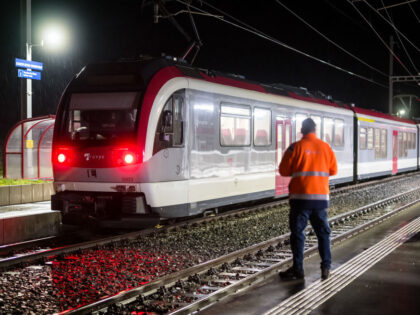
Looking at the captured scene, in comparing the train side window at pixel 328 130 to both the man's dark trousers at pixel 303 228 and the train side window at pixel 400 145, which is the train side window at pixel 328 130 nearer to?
the train side window at pixel 400 145

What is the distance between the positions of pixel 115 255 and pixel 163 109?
2.71m

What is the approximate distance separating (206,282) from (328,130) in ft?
37.5

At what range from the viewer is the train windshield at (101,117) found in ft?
30.5

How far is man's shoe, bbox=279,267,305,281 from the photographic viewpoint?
21.0ft

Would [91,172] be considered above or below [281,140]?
below

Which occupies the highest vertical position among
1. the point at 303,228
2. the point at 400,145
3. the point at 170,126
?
the point at 170,126

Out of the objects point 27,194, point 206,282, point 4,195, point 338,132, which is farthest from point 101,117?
point 338,132

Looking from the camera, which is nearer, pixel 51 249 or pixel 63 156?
pixel 51 249

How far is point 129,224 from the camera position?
29.7 ft

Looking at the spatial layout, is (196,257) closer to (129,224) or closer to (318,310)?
(129,224)

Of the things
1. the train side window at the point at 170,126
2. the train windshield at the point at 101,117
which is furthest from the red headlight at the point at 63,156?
the train side window at the point at 170,126

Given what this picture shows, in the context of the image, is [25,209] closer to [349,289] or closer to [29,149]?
[29,149]

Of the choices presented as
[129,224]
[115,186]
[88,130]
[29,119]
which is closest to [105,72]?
[88,130]

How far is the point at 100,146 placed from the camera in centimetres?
939
